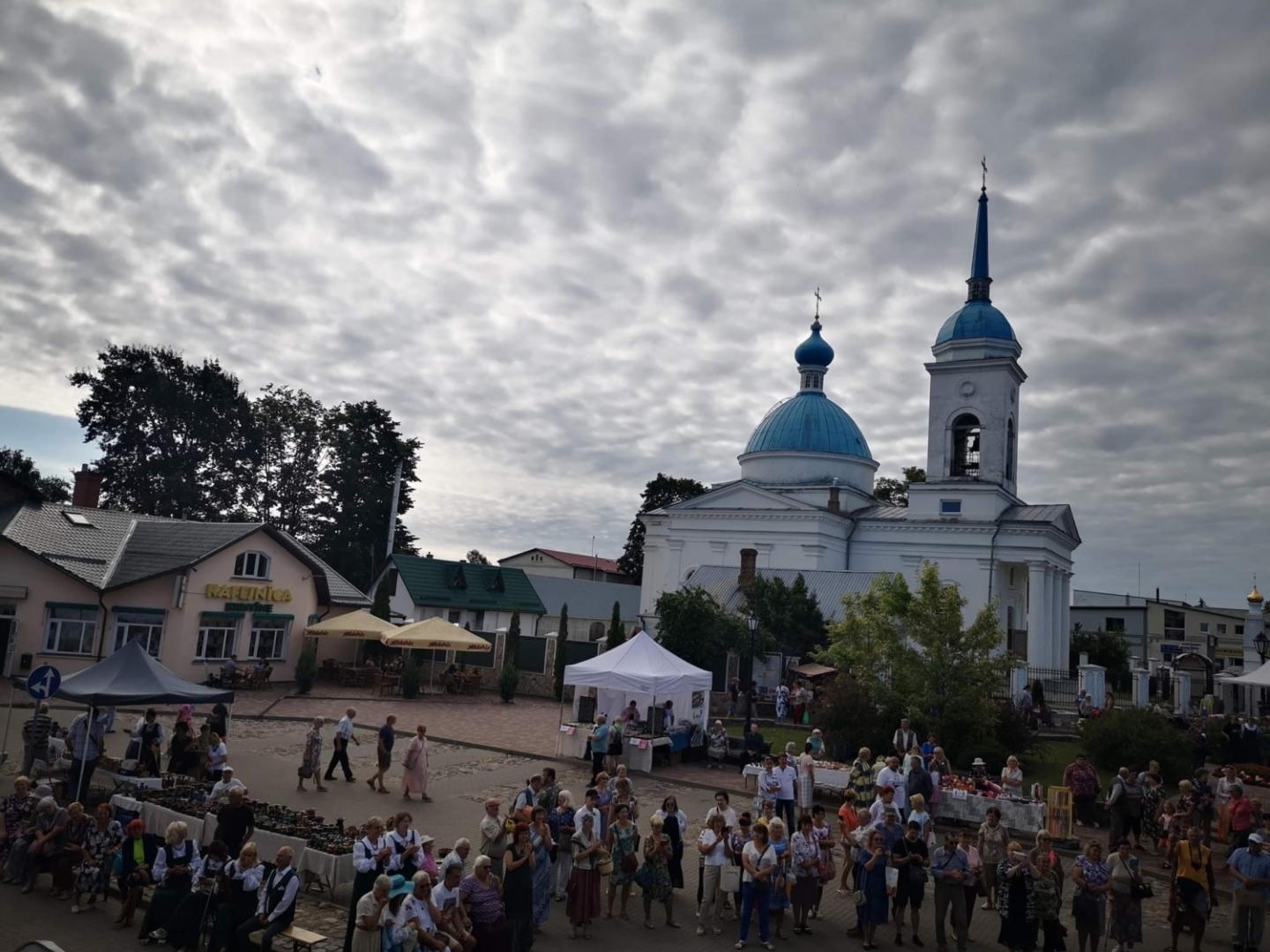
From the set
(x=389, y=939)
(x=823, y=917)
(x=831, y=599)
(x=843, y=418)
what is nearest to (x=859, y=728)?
(x=823, y=917)

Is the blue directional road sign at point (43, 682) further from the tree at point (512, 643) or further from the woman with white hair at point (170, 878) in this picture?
the tree at point (512, 643)

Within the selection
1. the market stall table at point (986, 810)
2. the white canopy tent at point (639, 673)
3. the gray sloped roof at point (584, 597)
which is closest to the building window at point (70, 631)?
the white canopy tent at point (639, 673)

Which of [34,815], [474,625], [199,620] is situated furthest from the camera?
[474,625]

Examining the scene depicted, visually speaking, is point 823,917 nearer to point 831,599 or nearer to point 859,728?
point 859,728

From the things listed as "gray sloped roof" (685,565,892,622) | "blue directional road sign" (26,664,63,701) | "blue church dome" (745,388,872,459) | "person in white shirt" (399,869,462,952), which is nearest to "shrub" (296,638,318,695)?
"gray sloped roof" (685,565,892,622)

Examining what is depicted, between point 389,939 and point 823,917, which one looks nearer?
point 389,939

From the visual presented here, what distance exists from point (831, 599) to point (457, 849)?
33341 millimetres

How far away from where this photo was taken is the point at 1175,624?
7750 cm

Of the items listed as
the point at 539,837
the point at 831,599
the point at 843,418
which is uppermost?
the point at 843,418

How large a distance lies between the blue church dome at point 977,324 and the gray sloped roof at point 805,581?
13.0m

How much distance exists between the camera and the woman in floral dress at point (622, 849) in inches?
436

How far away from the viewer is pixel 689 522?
51125 millimetres

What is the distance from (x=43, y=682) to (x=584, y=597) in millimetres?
44618

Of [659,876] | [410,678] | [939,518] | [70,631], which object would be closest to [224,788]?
[659,876]
